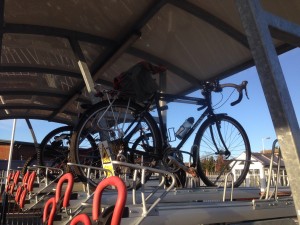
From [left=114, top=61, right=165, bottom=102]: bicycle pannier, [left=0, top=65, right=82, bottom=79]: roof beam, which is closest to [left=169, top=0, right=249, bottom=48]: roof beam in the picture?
[left=114, top=61, right=165, bottom=102]: bicycle pannier

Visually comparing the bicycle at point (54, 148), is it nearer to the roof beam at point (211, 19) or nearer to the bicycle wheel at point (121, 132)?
the bicycle wheel at point (121, 132)

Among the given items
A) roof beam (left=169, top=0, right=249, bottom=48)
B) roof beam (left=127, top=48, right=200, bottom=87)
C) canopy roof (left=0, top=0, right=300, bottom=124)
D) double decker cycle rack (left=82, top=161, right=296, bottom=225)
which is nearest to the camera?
double decker cycle rack (left=82, top=161, right=296, bottom=225)

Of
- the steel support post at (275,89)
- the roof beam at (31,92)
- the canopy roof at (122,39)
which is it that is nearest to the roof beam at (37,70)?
the canopy roof at (122,39)

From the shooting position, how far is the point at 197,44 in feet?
21.9

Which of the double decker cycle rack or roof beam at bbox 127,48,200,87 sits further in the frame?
roof beam at bbox 127,48,200,87

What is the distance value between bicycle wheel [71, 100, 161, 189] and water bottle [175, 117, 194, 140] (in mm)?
527

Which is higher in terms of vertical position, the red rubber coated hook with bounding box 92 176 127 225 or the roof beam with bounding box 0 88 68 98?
the roof beam with bounding box 0 88 68 98

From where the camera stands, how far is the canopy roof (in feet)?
19.0

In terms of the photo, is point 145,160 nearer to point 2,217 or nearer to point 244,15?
point 244,15

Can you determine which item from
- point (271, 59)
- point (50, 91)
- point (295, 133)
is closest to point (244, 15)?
point (271, 59)

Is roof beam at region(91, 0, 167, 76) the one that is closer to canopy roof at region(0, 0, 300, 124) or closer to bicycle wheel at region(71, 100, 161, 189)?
canopy roof at region(0, 0, 300, 124)

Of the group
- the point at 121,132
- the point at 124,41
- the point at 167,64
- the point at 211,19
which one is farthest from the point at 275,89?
the point at 167,64

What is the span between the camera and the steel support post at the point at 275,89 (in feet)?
6.93

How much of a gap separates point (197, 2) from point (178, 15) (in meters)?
0.48
